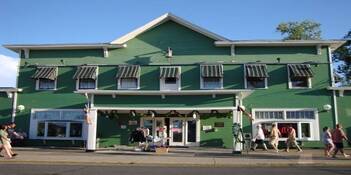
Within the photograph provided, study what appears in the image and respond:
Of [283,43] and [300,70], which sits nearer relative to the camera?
[300,70]

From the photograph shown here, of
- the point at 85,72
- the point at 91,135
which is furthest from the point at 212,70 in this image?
the point at 91,135

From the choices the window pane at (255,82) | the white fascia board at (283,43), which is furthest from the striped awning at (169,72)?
the window pane at (255,82)

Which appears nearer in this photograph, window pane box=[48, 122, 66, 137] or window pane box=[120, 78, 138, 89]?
window pane box=[120, 78, 138, 89]

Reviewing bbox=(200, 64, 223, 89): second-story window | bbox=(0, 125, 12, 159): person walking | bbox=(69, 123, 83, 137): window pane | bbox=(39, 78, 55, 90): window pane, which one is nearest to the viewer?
bbox=(0, 125, 12, 159): person walking

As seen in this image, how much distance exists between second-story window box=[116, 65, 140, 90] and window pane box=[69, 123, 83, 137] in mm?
3832

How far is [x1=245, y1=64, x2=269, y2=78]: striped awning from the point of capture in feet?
83.3

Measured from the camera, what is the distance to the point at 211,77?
26.0 metres

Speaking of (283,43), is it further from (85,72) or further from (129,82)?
(85,72)

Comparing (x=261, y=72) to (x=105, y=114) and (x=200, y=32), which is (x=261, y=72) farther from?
(x=105, y=114)

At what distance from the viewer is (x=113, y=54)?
27.4m

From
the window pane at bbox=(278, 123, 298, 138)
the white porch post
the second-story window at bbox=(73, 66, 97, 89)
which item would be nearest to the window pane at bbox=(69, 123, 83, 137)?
the second-story window at bbox=(73, 66, 97, 89)

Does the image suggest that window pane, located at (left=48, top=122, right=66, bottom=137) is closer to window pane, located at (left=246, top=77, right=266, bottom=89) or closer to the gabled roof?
the gabled roof

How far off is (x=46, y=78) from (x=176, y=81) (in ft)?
29.0

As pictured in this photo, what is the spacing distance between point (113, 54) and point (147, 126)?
18.1 ft
